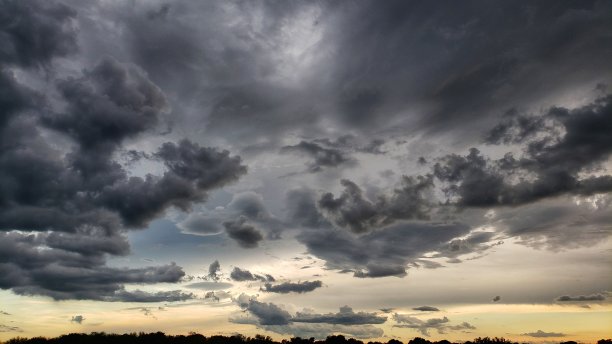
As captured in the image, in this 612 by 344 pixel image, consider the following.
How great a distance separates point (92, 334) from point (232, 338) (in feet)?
51.6

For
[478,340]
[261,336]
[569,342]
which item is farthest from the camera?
Result: [261,336]

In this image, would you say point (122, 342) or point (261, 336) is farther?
point (261, 336)

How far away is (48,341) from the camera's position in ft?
173

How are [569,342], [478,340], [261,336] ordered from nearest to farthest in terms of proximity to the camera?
1. [569,342]
2. [478,340]
3. [261,336]

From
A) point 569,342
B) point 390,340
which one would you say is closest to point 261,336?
point 390,340

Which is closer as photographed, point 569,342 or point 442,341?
point 569,342

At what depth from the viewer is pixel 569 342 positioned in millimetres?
48156

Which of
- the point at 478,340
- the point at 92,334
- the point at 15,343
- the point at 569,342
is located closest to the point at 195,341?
the point at 92,334

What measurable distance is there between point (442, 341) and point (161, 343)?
31206mm

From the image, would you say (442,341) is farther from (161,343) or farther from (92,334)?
(92,334)

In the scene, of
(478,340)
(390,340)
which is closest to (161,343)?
(390,340)

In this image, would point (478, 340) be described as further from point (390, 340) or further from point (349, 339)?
point (349, 339)

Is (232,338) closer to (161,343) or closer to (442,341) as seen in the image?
(161,343)

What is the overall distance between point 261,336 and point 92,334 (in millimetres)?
19153
